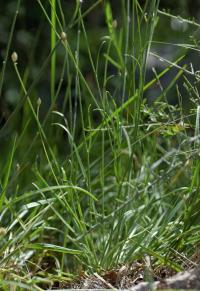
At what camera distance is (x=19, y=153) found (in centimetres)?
230

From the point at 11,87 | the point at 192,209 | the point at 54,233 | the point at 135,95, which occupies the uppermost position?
the point at 135,95

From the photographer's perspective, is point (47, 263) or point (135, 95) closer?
point (135, 95)

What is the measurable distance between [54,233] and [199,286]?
78 centimetres

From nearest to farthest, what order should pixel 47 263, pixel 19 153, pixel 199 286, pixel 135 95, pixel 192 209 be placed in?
pixel 199 286
pixel 192 209
pixel 135 95
pixel 47 263
pixel 19 153

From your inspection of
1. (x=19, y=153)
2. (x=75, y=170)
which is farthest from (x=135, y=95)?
(x=19, y=153)

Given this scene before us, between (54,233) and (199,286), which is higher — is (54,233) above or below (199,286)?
below

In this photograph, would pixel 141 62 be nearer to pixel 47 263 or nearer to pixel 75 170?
pixel 75 170

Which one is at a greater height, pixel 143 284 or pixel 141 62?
pixel 141 62

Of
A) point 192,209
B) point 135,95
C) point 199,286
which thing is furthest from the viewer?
point 135,95

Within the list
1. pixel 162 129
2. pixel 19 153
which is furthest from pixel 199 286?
pixel 19 153

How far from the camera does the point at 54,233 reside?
1.78m

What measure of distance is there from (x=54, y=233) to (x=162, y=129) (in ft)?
1.65

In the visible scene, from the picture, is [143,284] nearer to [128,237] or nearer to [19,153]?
[128,237]

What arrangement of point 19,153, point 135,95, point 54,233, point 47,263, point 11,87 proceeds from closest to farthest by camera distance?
point 135,95
point 47,263
point 54,233
point 19,153
point 11,87
